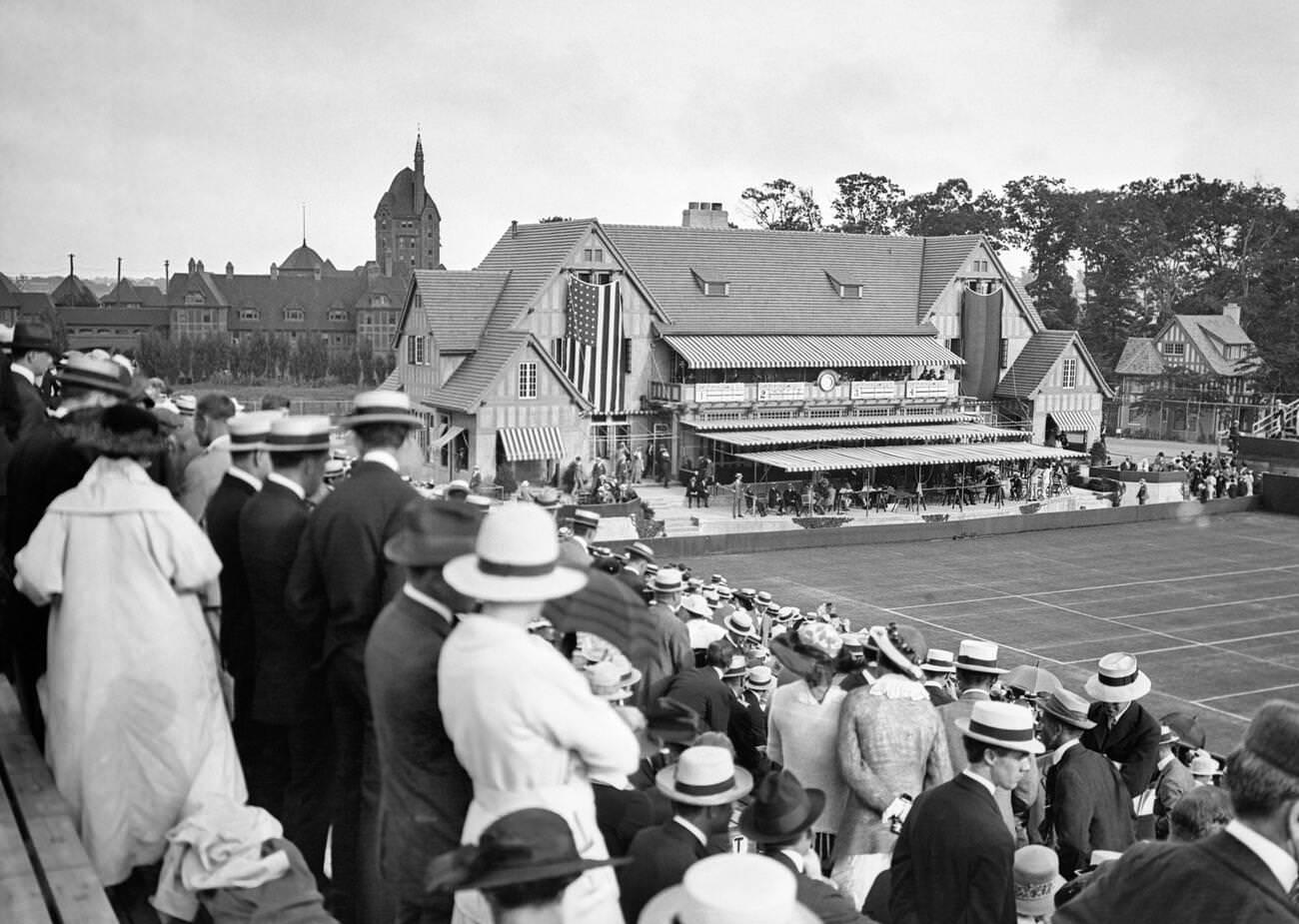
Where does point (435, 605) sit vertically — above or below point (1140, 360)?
below

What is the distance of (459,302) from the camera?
44.5 m

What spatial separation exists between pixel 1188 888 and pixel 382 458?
3.02 metres

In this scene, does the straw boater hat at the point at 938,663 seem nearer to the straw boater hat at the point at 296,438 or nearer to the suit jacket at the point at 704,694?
the suit jacket at the point at 704,694

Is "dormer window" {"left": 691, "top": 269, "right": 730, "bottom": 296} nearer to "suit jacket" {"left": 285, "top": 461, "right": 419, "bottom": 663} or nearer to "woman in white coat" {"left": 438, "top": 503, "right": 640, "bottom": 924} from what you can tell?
"suit jacket" {"left": 285, "top": 461, "right": 419, "bottom": 663}

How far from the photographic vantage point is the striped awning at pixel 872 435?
44438 millimetres

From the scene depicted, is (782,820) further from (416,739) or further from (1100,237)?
(1100,237)

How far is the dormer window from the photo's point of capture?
4897 cm

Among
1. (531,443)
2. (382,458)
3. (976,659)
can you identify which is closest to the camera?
(382,458)

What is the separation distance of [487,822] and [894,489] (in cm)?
4078

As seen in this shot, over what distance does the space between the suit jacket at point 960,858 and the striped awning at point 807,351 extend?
40.6 m

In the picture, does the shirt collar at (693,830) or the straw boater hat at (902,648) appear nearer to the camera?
the shirt collar at (693,830)

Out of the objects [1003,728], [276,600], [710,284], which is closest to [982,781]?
[1003,728]

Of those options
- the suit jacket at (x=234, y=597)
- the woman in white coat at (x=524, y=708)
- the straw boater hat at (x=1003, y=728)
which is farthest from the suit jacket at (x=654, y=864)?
the suit jacket at (x=234, y=597)

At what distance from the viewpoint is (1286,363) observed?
6456 cm
